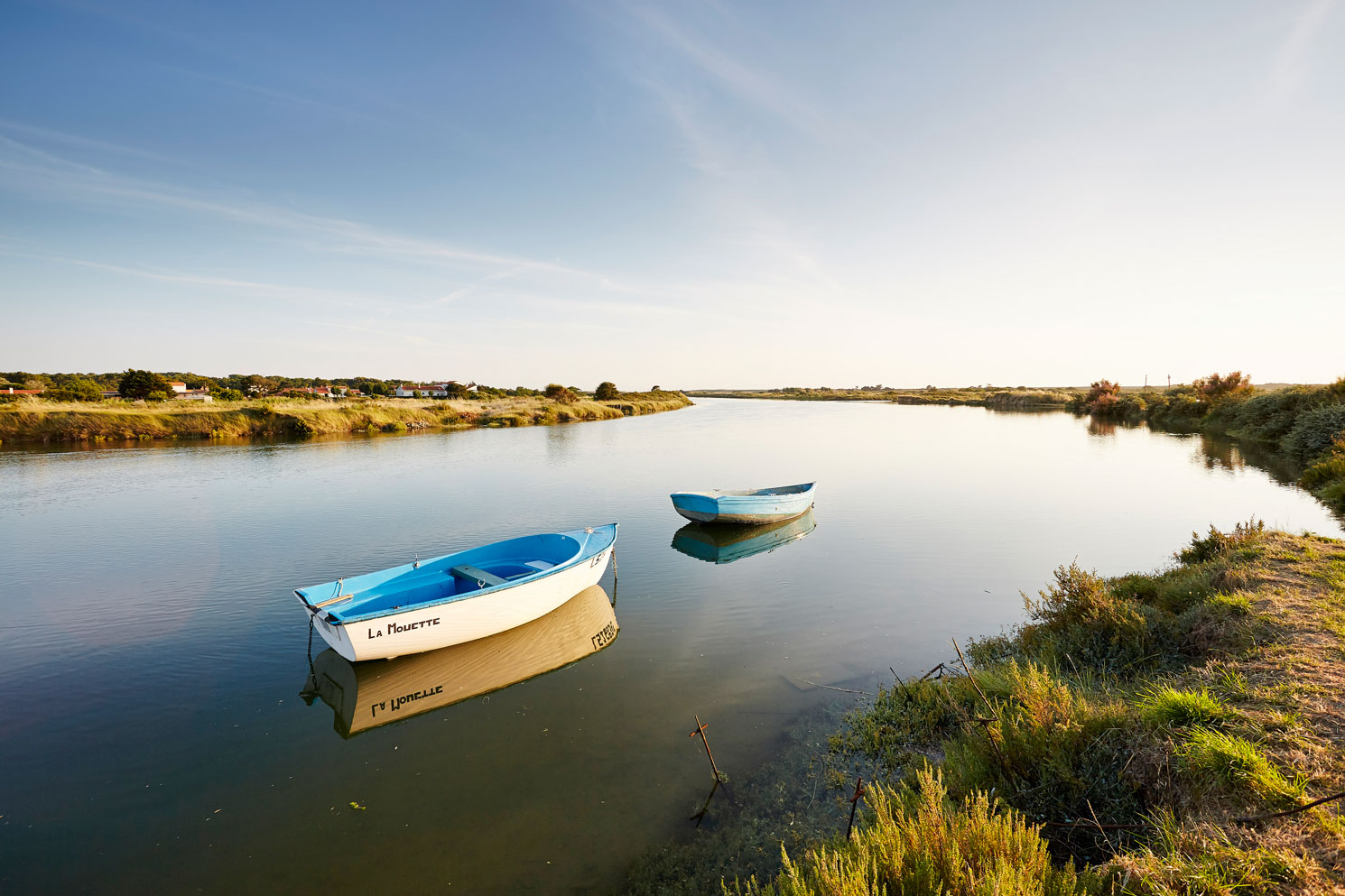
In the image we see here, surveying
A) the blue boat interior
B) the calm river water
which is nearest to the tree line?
the calm river water

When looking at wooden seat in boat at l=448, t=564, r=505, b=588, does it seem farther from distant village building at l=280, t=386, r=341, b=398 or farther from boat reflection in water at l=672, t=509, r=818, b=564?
distant village building at l=280, t=386, r=341, b=398

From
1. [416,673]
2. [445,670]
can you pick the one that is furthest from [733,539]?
[416,673]

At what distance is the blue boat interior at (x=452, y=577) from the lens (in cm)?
910

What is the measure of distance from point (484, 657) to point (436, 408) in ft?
183

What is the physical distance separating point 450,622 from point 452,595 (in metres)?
1.29

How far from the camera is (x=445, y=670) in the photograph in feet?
29.8

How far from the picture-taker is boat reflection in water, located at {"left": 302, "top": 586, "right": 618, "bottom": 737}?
8.13 metres

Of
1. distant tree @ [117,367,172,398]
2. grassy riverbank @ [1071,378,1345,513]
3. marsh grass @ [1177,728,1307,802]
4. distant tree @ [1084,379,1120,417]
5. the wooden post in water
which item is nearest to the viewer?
marsh grass @ [1177,728,1307,802]

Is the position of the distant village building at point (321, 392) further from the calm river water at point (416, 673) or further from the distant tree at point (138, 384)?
the calm river water at point (416, 673)

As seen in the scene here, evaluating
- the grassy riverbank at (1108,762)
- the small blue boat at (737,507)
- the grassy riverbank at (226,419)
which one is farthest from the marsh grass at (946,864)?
the grassy riverbank at (226,419)

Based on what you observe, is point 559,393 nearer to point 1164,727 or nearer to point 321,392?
point 321,392

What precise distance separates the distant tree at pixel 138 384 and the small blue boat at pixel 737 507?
66087mm

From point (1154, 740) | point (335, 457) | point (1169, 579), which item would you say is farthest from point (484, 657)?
point (335, 457)

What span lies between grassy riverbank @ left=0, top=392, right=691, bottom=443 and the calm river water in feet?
63.8
